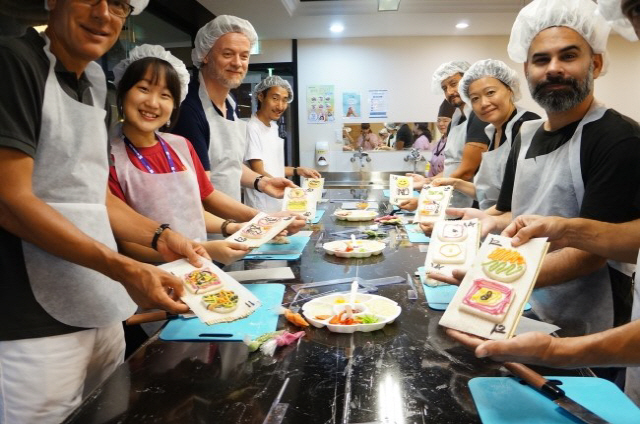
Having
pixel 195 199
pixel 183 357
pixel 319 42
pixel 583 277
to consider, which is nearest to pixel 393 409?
pixel 183 357

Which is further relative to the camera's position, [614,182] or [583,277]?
[583,277]

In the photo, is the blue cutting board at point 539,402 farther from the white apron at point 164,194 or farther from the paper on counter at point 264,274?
the white apron at point 164,194

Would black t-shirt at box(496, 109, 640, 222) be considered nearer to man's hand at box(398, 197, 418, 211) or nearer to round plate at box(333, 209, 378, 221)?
man's hand at box(398, 197, 418, 211)

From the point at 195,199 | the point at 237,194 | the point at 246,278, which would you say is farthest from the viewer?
the point at 237,194

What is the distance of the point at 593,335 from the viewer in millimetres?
958

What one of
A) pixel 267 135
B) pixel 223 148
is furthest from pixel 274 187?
pixel 267 135

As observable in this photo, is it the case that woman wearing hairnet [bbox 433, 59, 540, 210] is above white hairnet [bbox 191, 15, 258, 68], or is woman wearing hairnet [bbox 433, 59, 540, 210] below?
below

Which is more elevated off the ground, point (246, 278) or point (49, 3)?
point (49, 3)

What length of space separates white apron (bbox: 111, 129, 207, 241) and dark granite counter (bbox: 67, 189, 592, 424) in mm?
671

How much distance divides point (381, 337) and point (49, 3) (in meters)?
1.30

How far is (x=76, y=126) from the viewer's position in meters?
1.25

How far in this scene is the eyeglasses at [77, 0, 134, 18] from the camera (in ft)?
4.13

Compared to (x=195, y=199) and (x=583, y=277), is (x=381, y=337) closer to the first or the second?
(x=583, y=277)

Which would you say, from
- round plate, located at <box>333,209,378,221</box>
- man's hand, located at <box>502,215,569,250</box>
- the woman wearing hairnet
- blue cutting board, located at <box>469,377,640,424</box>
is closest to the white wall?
the woman wearing hairnet
